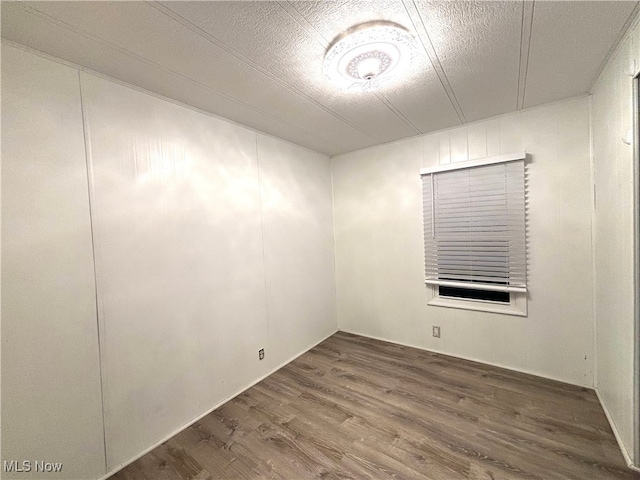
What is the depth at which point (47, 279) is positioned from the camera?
Result: 1.36 metres

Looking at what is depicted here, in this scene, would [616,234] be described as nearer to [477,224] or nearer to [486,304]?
[477,224]

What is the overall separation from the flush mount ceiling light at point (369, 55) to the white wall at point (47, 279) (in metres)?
1.50

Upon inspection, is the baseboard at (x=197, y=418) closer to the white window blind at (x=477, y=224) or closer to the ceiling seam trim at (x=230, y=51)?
the white window blind at (x=477, y=224)

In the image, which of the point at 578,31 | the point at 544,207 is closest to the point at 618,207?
the point at 544,207

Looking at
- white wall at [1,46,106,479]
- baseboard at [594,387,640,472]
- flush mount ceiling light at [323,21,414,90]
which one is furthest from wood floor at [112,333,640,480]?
flush mount ceiling light at [323,21,414,90]

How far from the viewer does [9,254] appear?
4.10 ft

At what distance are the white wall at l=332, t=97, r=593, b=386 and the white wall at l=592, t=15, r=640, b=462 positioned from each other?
0.51ft

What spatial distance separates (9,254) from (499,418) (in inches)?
123

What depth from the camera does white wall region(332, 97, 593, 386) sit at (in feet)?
7.11

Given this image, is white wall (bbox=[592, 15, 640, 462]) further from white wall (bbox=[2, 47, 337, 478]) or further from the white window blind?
white wall (bbox=[2, 47, 337, 478])

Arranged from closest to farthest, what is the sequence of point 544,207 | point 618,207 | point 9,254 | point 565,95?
1. point 9,254
2. point 618,207
3. point 565,95
4. point 544,207

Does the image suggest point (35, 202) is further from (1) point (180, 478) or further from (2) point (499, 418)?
(2) point (499, 418)

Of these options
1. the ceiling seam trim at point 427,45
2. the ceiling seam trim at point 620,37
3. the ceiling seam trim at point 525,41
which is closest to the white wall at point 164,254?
the ceiling seam trim at point 427,45

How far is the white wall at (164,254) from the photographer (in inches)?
57.7
